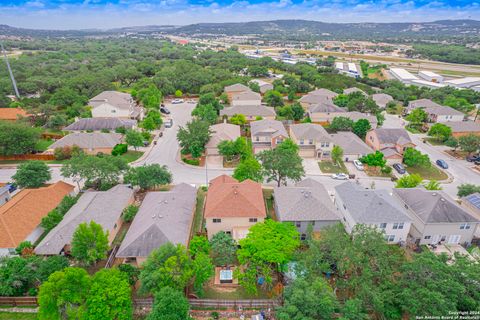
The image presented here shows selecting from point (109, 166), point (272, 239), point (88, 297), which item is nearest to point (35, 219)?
point (109, 166)

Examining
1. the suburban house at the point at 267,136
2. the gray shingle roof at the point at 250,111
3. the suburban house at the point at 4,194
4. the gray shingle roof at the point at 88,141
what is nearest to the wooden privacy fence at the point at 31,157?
the gray shingle roof at the point at 88,141

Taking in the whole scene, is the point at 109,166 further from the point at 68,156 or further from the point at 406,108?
the point at 406,108

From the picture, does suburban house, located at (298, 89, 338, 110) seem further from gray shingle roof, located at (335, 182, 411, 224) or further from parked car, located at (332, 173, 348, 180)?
gray shingle roof, located at (335, 182, 411, 224)

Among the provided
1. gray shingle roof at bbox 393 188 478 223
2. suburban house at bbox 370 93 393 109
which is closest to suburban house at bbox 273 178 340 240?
gray shingle roof at bbox 393 188 478 223

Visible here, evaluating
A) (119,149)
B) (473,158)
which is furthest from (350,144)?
(119,149)

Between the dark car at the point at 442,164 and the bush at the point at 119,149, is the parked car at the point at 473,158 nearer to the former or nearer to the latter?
the dark car at the point at 442,164
